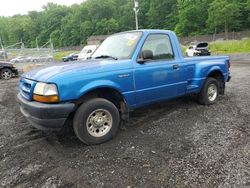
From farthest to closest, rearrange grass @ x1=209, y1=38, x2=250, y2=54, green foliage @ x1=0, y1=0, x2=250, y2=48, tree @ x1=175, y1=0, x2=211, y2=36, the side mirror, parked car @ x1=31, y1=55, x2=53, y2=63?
tree @ x1=175, y1=0, x2=211, y2=36
green foliage @ x1=0, y1=0, x2=250, y2=48
parked car @ x1=31, y1=55, x2=53, y2=63
grass @ x1=209, y1=38, x2=250, y2=54
the side mirror

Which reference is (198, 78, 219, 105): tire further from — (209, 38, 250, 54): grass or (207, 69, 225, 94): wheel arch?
(209, 38, 250, 54): grass

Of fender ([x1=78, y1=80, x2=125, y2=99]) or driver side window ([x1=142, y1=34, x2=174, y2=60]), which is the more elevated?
driver side window ([x1=142, y1=34, x2=174, y2=60])

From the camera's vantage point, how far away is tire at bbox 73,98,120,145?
4.24 meters

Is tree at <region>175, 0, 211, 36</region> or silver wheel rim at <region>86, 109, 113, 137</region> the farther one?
tree at <region>175, 0, 211, 36</region>

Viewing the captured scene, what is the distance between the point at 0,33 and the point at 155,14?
92.5 m

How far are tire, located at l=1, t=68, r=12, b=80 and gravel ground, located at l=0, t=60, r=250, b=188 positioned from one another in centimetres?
986

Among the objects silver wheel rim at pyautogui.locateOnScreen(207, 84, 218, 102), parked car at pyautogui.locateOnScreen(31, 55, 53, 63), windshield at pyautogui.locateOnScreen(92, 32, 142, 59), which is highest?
windshield at pyautogui.locateOnScreen(92, 32, 142, 59)

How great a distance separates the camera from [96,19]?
108 m

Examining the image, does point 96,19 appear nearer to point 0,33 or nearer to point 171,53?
point 0,33

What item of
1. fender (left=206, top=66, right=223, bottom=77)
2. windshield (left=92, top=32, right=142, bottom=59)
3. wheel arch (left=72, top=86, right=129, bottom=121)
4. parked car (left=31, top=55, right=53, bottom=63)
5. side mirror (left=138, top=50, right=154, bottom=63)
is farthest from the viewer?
parked car (left=31, top=55, right=53, bottom=63)

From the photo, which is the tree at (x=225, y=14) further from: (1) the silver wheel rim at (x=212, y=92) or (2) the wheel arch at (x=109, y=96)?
(2) the wheel arch at (x=109, y=96)

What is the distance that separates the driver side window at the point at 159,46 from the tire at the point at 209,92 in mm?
1507

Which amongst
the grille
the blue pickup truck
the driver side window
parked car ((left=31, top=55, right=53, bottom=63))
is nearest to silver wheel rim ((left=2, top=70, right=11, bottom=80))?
the blue pickup truck

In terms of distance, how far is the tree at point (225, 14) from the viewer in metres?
63.2
